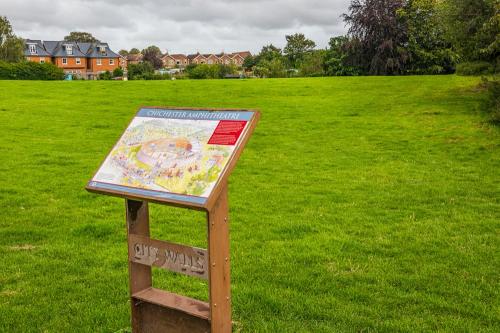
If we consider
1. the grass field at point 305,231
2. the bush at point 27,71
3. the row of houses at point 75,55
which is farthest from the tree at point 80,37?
the grass field at point 305,231

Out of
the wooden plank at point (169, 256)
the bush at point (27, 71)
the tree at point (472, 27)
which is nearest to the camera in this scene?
the wooden plank at point (169, 256)

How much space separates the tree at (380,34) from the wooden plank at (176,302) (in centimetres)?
4214

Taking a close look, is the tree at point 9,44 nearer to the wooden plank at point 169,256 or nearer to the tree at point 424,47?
the tree at point 424,47

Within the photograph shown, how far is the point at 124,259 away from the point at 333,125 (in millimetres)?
14055

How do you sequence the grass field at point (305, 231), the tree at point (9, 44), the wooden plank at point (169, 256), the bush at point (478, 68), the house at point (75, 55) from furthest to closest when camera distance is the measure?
the house at point (75, 55), the tree at point (9, 44), the bush at point (478, 68), the grass field at point (305, 231), the wooden plank at point (169, 256)

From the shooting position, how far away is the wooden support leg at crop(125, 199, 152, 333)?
16.5 feet

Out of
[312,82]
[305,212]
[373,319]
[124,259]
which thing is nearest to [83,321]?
[124,259]

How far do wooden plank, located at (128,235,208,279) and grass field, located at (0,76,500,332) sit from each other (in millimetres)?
1171

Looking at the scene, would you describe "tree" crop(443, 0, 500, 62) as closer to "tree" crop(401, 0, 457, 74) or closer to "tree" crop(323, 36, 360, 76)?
"tree" crop(401, 0, 457, 74)

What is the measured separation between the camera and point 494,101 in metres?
19.7

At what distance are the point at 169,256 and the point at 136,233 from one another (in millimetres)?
599

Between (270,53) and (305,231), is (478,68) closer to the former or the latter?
(305,231)

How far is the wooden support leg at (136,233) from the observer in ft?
16.5

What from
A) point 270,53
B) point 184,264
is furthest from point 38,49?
point 184,264
